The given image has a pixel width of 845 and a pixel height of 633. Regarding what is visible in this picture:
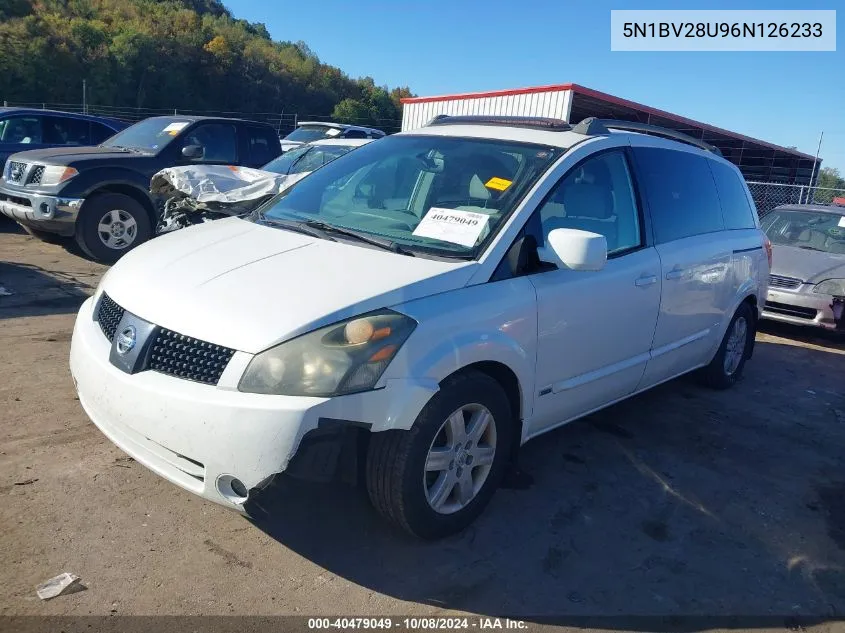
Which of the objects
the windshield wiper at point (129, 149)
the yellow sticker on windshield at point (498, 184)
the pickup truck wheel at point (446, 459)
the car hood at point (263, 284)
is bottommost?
the pickup truck wheel at point (446, 459)

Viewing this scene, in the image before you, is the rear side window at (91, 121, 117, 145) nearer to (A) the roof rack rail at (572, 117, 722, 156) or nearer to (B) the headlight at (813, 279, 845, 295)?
(A) the roof rack rail at (572, 117, 722, 156)

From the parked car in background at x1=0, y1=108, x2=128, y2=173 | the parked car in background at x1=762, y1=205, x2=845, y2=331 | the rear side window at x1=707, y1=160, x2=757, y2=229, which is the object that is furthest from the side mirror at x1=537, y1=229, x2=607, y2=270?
the parked car in background at x1=0, y1=108, x2=128, y2=173

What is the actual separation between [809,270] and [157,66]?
47323mm

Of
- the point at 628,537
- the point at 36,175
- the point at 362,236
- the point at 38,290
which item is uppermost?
the point at 362,236

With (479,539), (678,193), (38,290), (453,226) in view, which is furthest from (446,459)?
(38,290)

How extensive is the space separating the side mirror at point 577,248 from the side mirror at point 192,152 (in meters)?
6.22

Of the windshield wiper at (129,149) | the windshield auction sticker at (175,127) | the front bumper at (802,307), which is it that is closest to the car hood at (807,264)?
the front bumper at (802,307)

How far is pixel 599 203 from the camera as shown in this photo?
3.73 m

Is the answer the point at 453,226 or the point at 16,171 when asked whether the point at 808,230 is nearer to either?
the point at 453,226

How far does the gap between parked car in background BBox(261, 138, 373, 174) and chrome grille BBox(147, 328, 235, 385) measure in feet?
20.4

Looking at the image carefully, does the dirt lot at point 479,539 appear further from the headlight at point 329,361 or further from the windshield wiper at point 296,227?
the windshield wiper at point 296,227

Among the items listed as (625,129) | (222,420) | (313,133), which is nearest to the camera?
(222,420)

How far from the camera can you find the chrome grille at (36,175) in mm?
7715

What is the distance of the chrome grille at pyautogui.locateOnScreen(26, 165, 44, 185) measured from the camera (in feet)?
25.3
